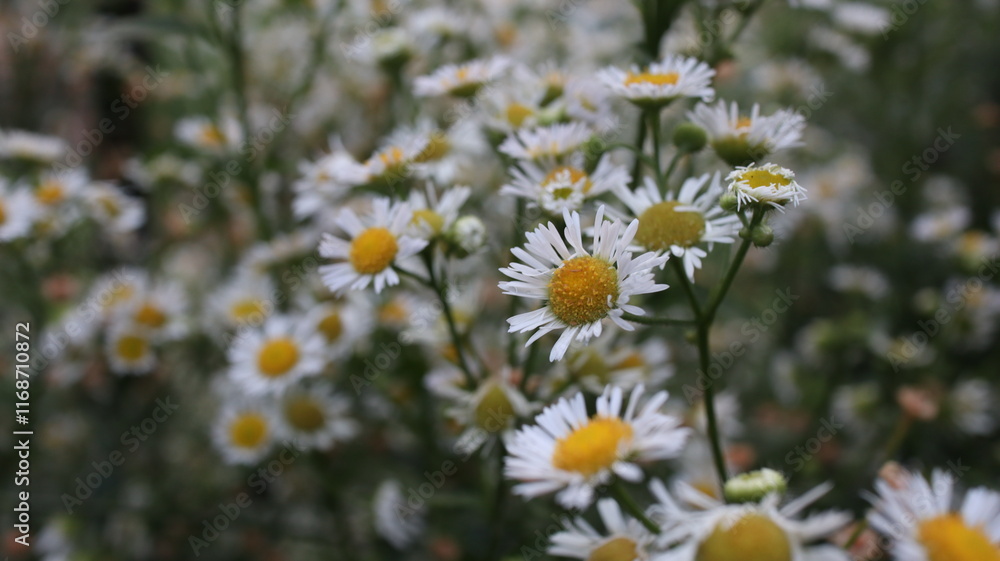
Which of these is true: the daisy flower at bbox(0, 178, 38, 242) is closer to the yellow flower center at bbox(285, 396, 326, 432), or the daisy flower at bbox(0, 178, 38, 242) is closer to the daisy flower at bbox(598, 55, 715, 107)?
the yellow flower center at bbox(285, 396, 326, 432)

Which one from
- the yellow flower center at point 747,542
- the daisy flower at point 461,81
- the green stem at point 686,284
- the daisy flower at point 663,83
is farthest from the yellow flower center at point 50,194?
the yellow flower center at point 747,542

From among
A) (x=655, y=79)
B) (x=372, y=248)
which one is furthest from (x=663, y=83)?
(x=372, y=248)

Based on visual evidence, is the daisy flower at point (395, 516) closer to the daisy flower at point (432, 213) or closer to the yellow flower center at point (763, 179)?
the daisy flower at point (432, 213)

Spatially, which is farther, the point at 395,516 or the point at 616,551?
the point at 395,516

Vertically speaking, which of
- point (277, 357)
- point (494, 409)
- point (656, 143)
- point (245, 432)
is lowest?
point (245, 432)

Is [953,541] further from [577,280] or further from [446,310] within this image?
[446,310]

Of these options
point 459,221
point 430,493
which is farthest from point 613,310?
point 430,493
